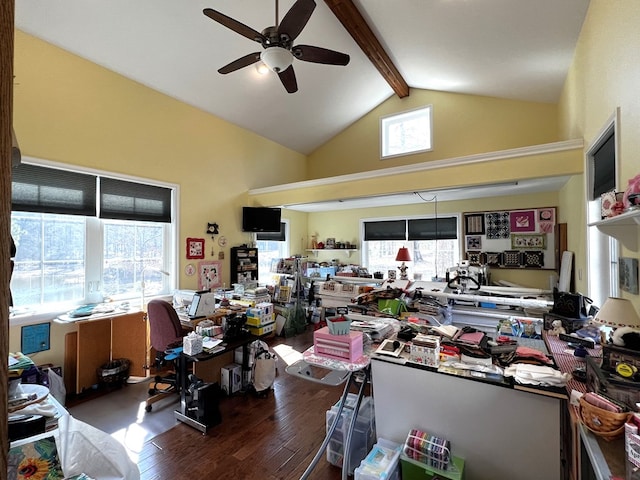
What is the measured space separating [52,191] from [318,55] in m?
3.03

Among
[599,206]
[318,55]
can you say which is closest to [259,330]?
[318,55]

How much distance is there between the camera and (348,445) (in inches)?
72.3

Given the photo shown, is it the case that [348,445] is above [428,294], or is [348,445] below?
below

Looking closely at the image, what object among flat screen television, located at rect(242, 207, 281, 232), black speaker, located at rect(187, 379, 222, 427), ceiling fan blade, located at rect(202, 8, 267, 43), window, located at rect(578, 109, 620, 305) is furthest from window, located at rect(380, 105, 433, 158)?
black speaker, located at rect(187, 379, 222, 427)

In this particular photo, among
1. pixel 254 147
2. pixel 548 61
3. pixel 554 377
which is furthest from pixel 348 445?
pixel 254 147

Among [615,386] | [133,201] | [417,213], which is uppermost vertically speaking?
[417,213]

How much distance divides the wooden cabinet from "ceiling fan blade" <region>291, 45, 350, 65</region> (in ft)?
10.7

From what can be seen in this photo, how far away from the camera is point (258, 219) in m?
5.22

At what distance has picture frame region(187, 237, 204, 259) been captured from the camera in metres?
4.36

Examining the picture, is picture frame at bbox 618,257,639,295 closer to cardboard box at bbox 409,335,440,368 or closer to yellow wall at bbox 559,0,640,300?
yellow wall at bbox 559,0,640,300

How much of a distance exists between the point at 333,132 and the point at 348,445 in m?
5.73

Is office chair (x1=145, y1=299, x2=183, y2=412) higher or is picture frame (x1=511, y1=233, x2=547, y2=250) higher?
picture frame (x1=511, y1=233, x2=547, y2=250)

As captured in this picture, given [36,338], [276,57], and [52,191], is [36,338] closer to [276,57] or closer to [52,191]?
[52,191]

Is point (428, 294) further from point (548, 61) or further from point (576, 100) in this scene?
point (548, 61)
